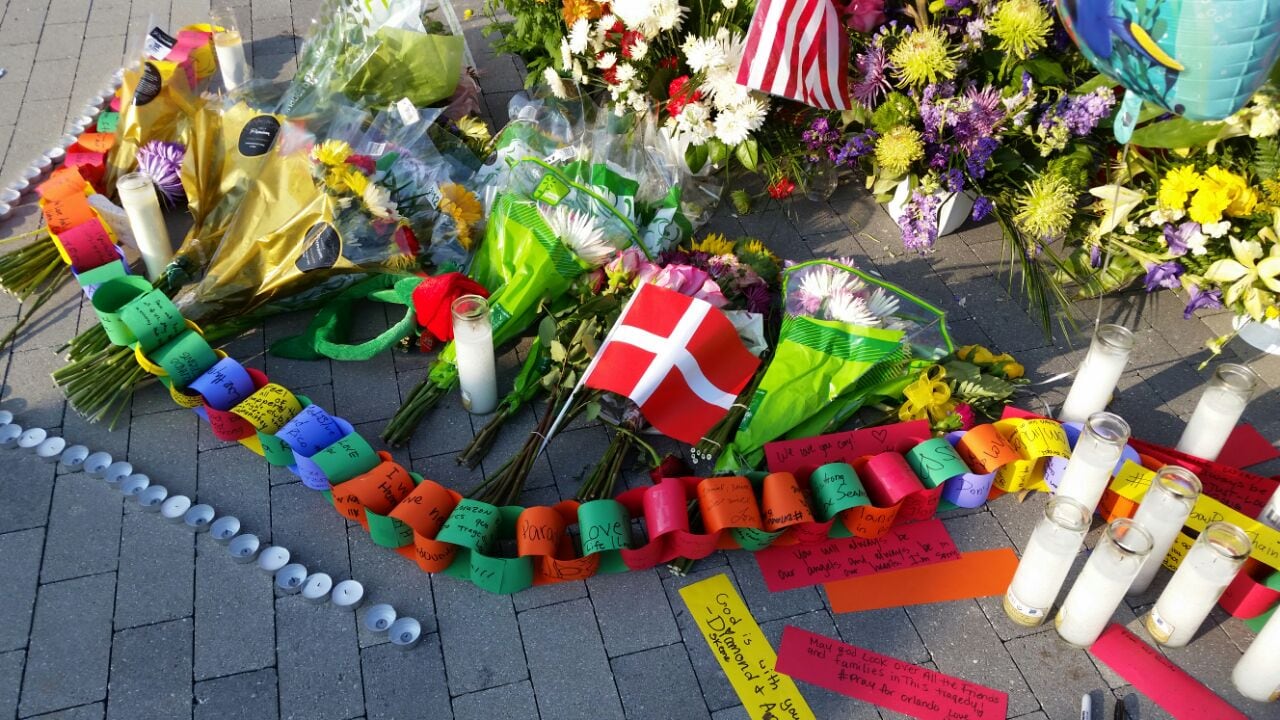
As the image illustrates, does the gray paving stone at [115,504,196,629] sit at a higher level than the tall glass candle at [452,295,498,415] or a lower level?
lower

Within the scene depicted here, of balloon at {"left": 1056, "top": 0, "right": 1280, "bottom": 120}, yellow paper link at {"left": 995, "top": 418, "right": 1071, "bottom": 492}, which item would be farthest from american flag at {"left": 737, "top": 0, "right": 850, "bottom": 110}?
yellow paper link at {"left": 995, "top": 418, "right": 1071, "bottom": 492}

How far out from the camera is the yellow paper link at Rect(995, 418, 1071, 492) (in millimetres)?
2656

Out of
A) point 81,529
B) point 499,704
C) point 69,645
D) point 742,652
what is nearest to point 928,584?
point 742,652

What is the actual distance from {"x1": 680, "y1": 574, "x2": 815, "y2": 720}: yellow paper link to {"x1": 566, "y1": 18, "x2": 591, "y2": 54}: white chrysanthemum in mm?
2003

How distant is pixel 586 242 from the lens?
2998 millimetres

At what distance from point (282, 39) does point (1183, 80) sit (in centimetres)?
405

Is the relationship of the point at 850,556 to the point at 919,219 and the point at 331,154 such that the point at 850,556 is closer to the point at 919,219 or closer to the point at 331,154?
the point at 919,219

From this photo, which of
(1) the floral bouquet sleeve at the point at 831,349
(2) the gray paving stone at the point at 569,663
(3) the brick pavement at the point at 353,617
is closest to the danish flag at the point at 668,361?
(1) the floral bouquet sleeve at the point at 831,349

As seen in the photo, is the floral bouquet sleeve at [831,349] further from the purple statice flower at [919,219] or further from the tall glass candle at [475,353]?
the tall glass candle at [475,353]

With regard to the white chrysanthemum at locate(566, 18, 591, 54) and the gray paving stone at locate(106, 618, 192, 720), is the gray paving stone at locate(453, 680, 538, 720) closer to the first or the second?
the gray paving stone at locate(106, 618, 192, 720)

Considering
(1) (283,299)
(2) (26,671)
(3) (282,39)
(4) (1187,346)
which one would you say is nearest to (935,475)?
(4) (1187,346)

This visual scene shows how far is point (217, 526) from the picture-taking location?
100 inches

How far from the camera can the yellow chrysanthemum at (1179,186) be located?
3029mm

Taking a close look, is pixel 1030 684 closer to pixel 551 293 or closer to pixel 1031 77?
pixel 551 293
